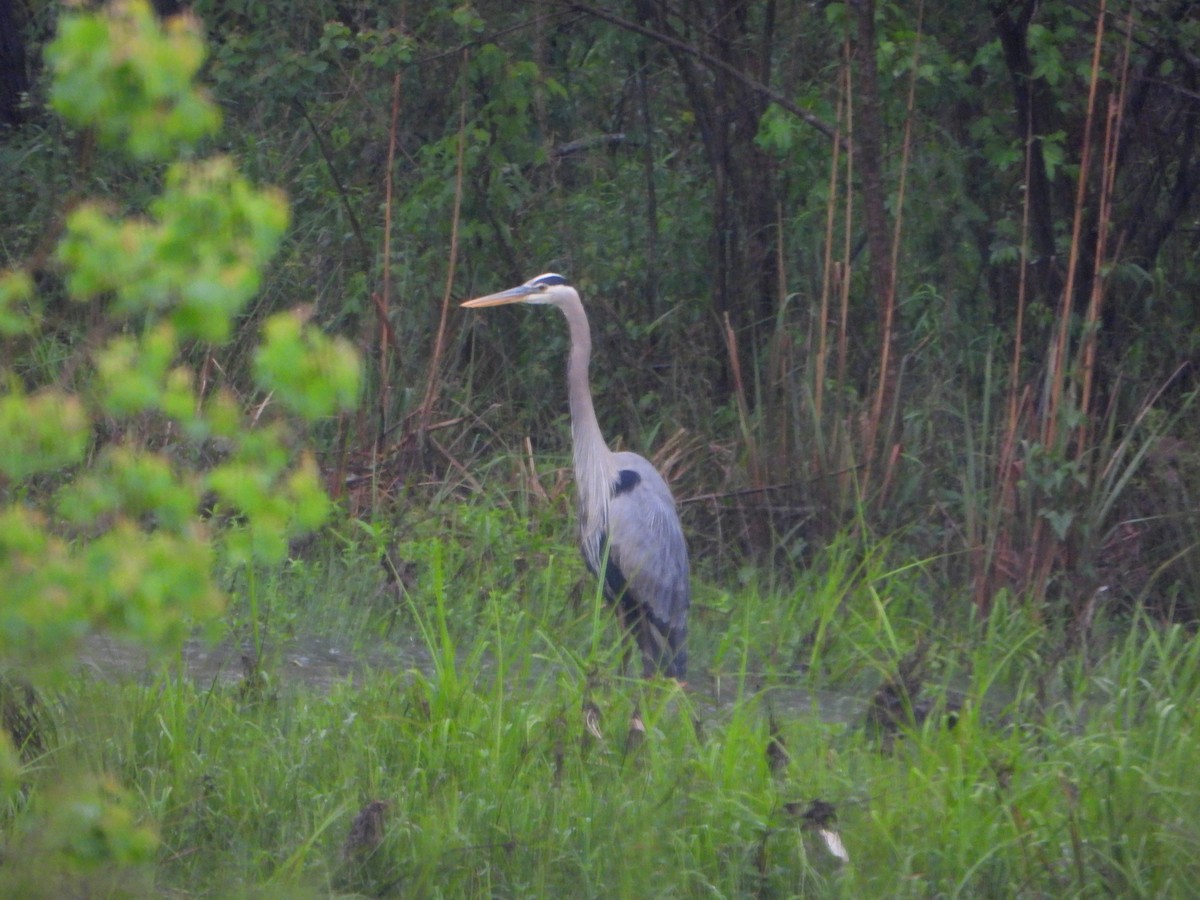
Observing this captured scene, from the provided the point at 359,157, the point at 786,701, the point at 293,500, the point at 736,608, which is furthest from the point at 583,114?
the point at 293,500

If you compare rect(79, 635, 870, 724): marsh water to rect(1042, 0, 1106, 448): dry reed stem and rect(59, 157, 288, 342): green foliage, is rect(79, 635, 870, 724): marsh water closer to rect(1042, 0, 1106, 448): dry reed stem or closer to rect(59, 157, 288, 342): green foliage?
rect(1042, 0, 1106, 448): dry reed stem

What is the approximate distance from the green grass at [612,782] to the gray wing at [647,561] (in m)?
0.73

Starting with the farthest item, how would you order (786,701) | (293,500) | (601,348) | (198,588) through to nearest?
(601,348)
(786,701)
(293,500)
(198,588)

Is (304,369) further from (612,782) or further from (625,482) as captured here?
(625,482)

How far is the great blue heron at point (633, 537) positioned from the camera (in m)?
5.29

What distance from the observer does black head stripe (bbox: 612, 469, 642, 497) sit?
5.50m

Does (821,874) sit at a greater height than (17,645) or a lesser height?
lesser

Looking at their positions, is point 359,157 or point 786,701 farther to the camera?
point 359,157

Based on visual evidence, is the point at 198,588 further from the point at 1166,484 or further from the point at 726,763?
the point at 1166,484

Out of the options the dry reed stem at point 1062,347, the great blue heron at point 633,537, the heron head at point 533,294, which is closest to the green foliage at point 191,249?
the great blue heron at point 633,537

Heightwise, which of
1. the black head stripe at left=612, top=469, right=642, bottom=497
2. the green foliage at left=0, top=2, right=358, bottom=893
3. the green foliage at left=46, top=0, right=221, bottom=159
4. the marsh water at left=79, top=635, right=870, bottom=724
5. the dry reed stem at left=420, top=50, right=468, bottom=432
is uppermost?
the green foliage at left=46, top=0, right=221, bottom=159

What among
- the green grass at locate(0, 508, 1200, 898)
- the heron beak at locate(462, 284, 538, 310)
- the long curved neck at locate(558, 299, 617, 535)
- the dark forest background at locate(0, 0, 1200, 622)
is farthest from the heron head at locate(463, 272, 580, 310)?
the green grass at locate(0, 508, 1200, 898)

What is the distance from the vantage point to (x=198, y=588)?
5.98ft

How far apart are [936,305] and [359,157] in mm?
3232
